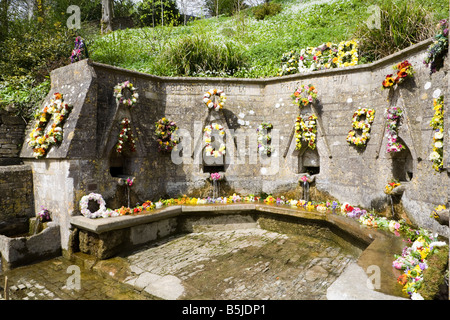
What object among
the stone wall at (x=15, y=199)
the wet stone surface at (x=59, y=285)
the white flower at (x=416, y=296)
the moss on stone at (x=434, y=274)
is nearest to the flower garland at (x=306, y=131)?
the moss on stone at (x=434, y=274)

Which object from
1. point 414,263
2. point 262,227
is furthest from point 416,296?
point 262,227

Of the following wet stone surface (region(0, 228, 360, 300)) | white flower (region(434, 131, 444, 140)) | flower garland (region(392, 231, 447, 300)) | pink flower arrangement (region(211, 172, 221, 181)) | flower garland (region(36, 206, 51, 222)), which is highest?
white flower (region(434, 131, 444, 140))

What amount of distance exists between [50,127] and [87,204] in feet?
5.96

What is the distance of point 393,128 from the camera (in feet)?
17.1

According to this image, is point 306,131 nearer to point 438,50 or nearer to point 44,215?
point 438,50

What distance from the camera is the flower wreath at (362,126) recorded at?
5840 millimetres

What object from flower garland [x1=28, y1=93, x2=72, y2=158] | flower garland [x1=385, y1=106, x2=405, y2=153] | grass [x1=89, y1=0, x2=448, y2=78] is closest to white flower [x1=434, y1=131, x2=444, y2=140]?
flower garland [x1=385, y1=106, x2=405, y2=153]

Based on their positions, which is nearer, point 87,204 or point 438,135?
point 438,135

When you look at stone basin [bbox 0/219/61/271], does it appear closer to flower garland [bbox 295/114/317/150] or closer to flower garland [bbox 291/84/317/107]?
flower garland [bbox 295/114/317/150]

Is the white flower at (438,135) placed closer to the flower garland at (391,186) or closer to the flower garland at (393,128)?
the flower garland at (393,128)

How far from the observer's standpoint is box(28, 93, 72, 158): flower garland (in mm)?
5297

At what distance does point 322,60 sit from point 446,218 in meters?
5.53

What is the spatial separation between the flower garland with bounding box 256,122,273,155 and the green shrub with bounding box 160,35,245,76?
2.44 m

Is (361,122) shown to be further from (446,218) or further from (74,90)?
(74,90)
